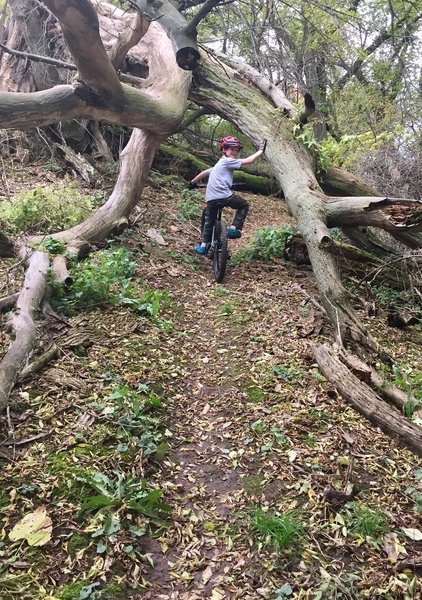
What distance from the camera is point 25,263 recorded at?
506 centimetres

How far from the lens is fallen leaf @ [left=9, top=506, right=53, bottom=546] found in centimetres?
239

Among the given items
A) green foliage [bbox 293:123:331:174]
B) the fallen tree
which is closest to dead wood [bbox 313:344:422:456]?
the fallen tree

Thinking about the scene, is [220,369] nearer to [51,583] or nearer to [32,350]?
[32,350]

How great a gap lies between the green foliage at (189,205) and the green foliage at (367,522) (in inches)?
270

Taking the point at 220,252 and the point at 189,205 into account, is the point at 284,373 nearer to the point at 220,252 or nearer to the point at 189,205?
the point at 220,252

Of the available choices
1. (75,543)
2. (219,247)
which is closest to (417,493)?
(75,543)

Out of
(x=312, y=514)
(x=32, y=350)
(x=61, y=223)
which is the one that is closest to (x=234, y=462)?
(x=312, y=514)

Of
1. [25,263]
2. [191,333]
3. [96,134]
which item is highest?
[96,134]

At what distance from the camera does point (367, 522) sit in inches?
106

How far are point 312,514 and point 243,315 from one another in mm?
2926

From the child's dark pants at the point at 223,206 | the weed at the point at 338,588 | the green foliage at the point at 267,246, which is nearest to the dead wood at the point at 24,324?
the weed at the point at 338,588

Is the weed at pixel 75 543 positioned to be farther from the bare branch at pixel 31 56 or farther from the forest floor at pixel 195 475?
the bare branch at pixel 31 56

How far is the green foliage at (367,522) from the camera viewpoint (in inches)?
105

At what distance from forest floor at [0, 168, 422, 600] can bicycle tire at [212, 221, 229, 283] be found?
1706 millimetres
